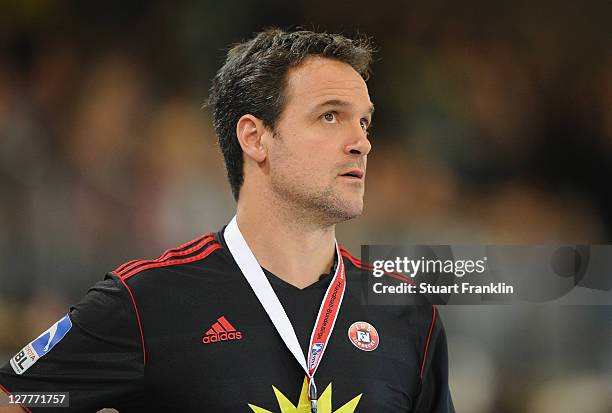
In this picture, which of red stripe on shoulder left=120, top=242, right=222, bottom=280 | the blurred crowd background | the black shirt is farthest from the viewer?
the blurred crowd background

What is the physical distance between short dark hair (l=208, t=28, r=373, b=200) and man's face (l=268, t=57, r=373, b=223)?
1.9 inches

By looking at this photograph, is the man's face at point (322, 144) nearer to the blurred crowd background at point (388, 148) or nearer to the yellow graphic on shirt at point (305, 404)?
the yellow graphic on shirt at point (305, 404)

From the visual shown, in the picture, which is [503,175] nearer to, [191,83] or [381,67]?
[381,67]

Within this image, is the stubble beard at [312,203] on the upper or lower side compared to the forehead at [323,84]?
lower

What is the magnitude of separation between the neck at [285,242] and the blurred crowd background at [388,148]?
1874mm

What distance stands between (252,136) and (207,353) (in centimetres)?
67

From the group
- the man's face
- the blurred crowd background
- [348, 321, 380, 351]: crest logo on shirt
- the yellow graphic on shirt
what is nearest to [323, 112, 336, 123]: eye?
the man's face

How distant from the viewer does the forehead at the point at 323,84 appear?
211cm

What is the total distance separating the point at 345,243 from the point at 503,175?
3.27 ft

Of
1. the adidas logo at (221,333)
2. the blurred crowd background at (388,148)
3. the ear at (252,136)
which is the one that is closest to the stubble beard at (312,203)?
the ear at (252,136)

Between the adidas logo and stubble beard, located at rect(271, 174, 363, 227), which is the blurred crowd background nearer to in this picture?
stubble beard, located at rect(271, 174, 363, 227)

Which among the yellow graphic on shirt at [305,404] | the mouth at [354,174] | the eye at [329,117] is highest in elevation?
the eye at [329,117]

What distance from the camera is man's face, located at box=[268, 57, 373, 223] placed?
2.03 metres

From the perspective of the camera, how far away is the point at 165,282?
6.48ft
